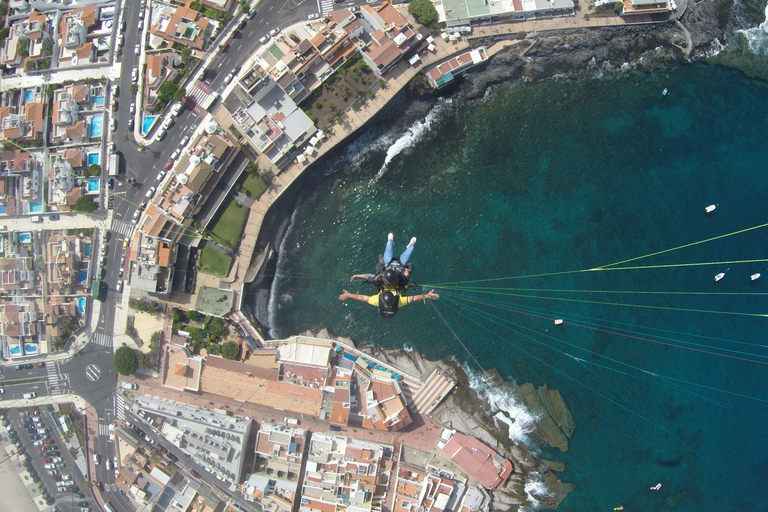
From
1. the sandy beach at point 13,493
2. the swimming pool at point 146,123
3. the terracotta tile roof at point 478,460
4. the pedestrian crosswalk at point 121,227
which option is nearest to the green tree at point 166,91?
the swimming pool at point 146,123

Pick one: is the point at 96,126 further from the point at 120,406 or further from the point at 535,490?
the point at 535,490

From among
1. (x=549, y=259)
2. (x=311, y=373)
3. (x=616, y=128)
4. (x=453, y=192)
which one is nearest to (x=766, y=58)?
(x=616, y=128)

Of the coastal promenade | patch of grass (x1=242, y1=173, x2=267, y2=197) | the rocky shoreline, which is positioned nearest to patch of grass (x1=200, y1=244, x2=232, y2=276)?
the coastal promenade

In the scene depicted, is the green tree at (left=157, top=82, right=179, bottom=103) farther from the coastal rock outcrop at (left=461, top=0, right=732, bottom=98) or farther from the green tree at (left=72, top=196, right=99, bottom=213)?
the coastal rock outcrop at (left=461, top=0, right=732, bottom=98)

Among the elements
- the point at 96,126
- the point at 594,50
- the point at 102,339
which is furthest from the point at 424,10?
the point at 102,339

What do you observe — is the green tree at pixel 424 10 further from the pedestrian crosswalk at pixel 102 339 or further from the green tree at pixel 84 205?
the pedestrian crosswalk at pixel 102 339

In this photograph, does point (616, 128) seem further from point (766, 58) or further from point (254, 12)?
point (254, 12)
